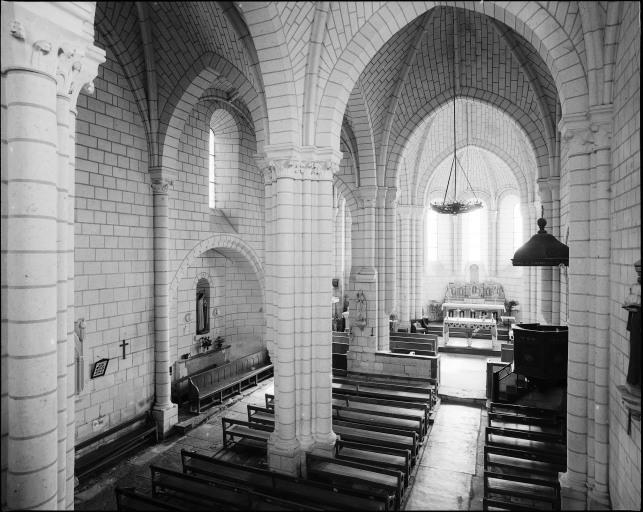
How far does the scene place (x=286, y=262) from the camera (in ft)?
24.1

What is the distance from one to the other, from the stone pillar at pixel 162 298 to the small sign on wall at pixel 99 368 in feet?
4.74

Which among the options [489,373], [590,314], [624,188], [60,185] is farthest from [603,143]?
[489,373]

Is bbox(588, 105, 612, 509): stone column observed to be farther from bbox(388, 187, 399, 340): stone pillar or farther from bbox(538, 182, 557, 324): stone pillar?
bbox(388, 187, 399, 340): stone pillar

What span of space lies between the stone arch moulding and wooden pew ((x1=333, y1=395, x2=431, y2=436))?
492 centimetres

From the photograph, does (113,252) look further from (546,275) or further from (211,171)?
(546,275)

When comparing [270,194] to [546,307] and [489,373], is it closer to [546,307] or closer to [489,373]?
[489,373]

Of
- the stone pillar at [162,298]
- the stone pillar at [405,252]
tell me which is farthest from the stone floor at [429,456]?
the stone pillar at [405,252]

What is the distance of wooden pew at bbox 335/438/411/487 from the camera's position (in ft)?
23.1

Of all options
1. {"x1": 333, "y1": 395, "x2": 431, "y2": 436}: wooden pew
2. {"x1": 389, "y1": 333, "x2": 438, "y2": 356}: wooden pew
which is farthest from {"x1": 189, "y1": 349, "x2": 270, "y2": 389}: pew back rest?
{"x1": 389, "y1": 333, "x2": 438, "y2": 356}: wooden pew

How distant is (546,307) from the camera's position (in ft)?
40.7

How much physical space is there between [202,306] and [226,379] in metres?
2.27

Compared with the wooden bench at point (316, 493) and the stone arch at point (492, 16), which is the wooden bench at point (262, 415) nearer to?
the wooden bench at point (316, 493)

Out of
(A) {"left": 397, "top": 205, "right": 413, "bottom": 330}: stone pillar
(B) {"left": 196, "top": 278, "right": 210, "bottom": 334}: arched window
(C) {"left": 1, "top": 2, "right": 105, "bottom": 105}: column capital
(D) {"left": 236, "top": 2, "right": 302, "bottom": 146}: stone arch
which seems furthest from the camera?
(A) {"left": 397, "top": 205, "right": 413, "bottom": 330}: stone pillar

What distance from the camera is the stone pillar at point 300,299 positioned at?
24.1ft
